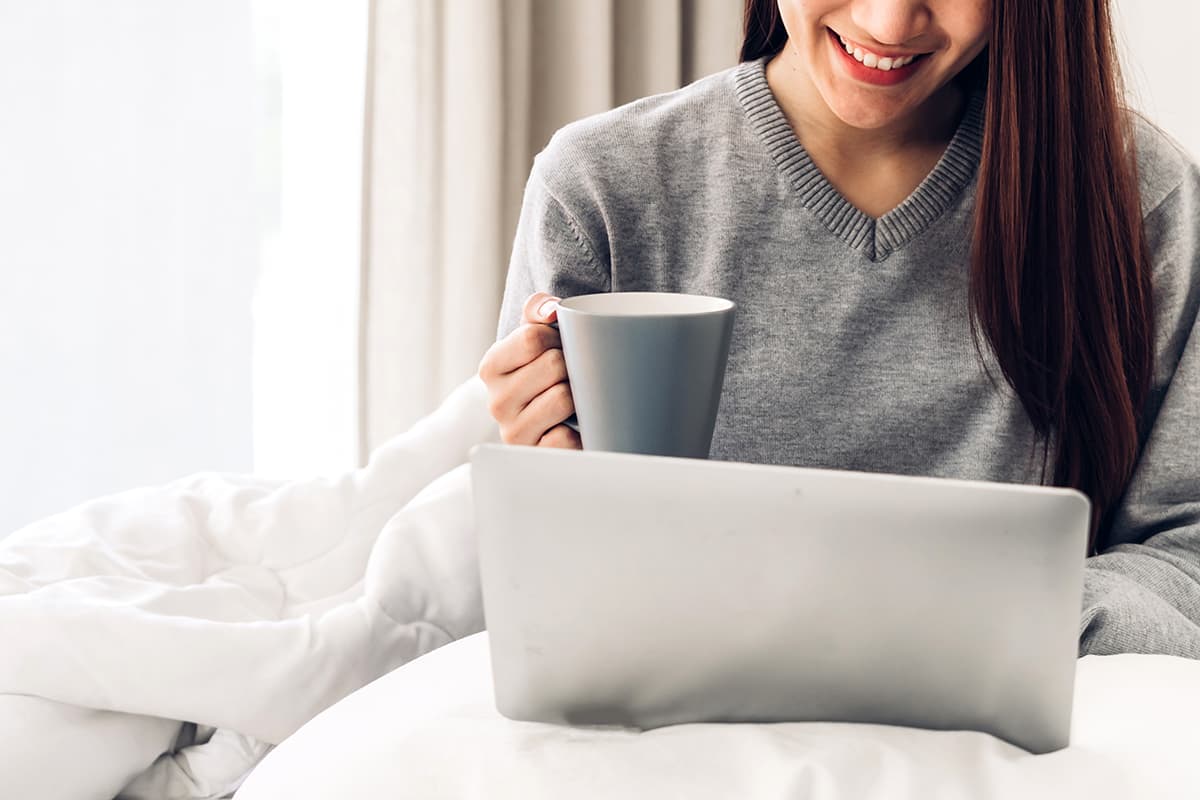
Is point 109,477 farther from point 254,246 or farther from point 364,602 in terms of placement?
point 364,602

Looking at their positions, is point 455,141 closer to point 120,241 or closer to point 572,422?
point 120,241

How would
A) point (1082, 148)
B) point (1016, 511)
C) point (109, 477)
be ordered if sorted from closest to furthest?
point (1016, 511)
point (1082, 148)
point (109, 477)

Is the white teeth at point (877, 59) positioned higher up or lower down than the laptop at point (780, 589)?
higher up

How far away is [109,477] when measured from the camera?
2.10m

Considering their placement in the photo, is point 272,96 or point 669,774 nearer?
point 669,774

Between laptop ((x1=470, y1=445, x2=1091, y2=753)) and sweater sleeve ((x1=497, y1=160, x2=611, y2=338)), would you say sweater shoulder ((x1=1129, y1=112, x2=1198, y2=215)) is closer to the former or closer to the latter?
sweater sleeve ((x1=497, y1=160, x2=611, y2=338))

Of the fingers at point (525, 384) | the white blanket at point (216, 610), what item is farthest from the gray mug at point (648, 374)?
the white blanket at point (216, 610)

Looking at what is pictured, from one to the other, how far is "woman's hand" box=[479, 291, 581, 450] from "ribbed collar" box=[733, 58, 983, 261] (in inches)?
13.9

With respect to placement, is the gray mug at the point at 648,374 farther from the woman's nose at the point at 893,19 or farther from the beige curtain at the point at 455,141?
the beige curtain at the point at 455,141

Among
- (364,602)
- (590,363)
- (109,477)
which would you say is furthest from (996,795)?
(109,477)

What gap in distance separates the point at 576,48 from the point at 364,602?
5.15 feet

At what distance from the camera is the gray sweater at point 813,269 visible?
1055 mm

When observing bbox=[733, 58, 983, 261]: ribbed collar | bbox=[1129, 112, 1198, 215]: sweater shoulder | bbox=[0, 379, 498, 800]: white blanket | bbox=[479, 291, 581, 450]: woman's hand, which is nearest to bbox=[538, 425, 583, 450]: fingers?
bbox=[479, 291, 581, 450]: woman's hand

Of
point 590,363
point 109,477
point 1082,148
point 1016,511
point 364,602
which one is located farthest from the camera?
point 109,477
